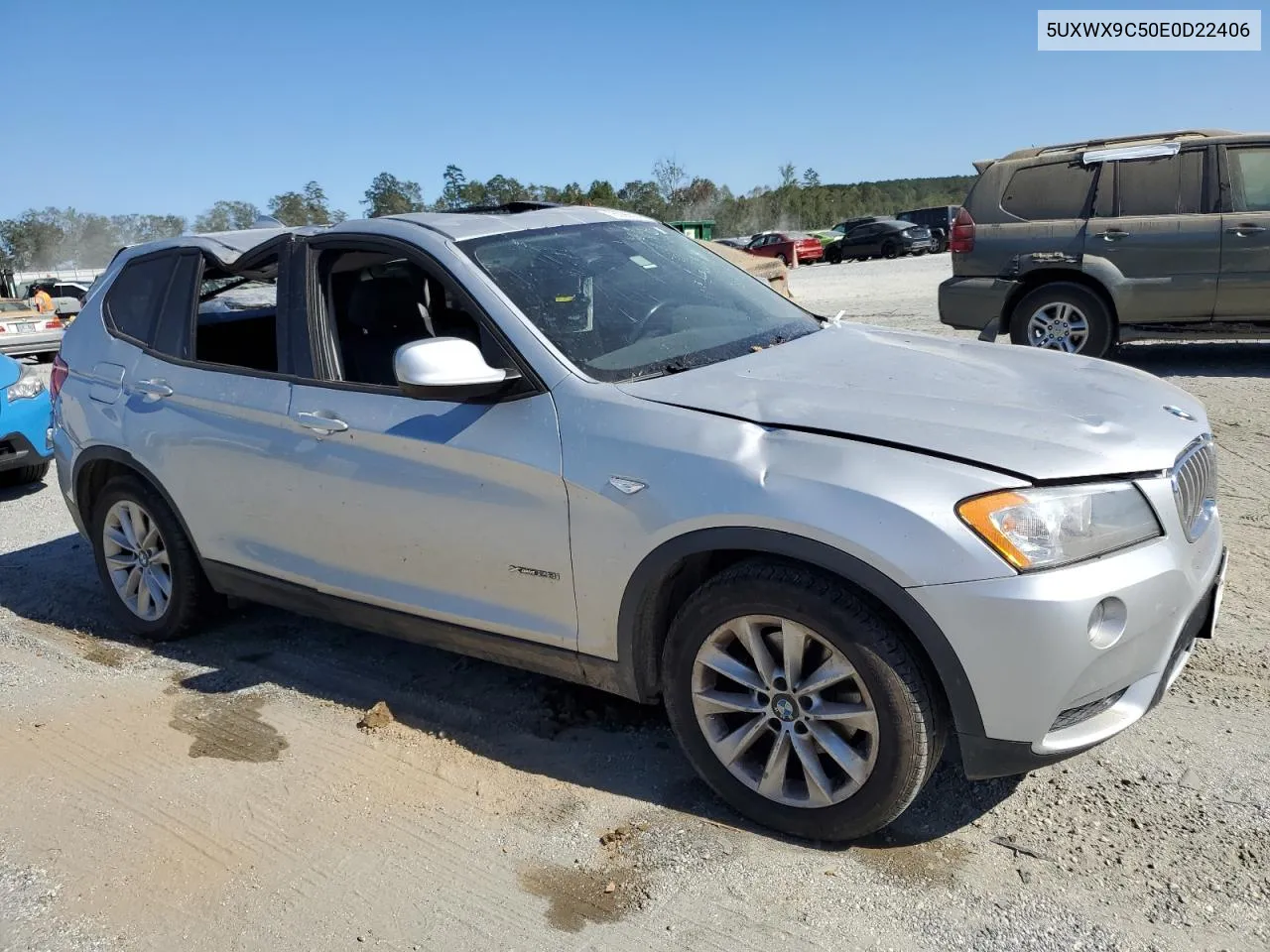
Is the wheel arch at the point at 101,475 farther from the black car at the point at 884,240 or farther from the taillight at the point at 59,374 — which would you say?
the black car at the point at 884,240

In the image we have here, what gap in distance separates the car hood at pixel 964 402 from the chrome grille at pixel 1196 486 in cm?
5

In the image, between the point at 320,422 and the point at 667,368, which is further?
the point at 320,422

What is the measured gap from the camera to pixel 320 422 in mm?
3904

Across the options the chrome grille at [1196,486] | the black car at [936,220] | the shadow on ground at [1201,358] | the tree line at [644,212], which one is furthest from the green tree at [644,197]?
the chrome grille at [1196,486]

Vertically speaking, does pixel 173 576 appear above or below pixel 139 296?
below

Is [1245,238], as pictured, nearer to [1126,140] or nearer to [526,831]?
[1126,140]

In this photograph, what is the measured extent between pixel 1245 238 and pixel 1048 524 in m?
7.50

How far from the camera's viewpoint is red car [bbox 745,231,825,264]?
37362mm

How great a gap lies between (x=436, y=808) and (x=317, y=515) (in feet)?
4.07

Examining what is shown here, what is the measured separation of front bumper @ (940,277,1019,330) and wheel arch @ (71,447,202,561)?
24.0 feet

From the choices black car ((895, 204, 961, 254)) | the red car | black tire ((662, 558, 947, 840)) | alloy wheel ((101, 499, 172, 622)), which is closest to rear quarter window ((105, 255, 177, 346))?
alloy wheel ((101, 499, 172, 622))

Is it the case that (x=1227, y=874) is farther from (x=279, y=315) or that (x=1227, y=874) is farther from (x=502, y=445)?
(x=279, y=315)

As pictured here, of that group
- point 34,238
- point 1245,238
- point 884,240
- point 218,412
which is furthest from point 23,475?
point 34,238

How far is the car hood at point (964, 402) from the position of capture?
280 centimetres
